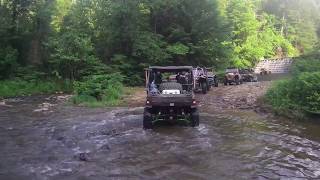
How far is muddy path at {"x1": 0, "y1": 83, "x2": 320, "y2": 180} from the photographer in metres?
11.8

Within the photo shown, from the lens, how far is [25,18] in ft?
160

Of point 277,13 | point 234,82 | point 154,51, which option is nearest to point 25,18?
point 154,51

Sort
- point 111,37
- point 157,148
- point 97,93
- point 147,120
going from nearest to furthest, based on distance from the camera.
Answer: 1. point 157,148
2. point 147,120
3. point 97,93
4. point 111,37

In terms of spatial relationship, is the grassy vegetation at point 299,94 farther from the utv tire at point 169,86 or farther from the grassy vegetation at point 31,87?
the grassy vegetation at point 31,87

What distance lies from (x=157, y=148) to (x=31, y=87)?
1139 inches

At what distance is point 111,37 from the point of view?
149 feet

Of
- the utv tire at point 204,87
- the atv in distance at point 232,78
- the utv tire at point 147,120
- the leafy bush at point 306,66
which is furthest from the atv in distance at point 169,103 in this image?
the atv in distance at point 232,78

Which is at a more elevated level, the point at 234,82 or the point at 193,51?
the point at 193,51

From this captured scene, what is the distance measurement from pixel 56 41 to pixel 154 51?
9.37 meters

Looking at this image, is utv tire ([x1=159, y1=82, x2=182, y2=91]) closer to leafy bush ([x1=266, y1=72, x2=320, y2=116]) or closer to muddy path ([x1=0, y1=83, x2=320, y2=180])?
muddy path ([x1=0, y1=83, x2=320, y2=180])

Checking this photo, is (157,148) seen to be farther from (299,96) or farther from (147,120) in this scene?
(299,96)

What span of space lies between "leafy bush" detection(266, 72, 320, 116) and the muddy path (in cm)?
82

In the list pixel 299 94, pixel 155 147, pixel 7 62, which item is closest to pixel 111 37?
pixel 7 62

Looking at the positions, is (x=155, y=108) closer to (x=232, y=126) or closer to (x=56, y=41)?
(x=232, y=126)
